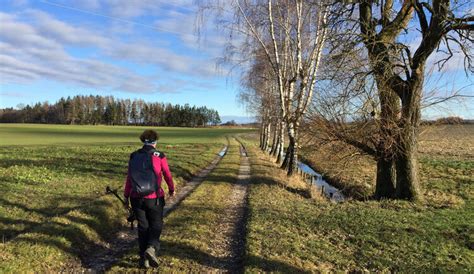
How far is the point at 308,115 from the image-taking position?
16.0 meters

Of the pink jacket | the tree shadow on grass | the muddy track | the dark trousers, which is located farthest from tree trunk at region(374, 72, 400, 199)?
the dark trousers

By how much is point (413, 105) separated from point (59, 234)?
10709 mm

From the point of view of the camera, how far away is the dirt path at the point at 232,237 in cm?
712

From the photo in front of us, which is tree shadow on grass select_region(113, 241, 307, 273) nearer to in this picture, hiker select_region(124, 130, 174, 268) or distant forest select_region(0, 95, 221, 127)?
hiker select_region(124, 130, 174, 268)

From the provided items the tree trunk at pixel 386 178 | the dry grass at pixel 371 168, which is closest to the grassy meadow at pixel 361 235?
the dry grass at pixel 371 168

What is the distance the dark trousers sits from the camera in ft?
22.2

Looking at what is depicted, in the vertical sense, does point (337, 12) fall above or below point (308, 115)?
above

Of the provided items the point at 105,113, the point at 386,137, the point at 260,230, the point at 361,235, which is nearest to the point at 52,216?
the point at 260,230

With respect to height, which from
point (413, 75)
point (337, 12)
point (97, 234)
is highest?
point (337, 12)

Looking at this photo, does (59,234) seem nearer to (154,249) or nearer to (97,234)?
(97,234)

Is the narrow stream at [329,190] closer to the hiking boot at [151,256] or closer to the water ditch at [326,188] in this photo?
the water ditch at [326,188]

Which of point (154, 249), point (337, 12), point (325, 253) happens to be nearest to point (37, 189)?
point (154, 249)

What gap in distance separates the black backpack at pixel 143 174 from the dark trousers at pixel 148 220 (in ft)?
0.66

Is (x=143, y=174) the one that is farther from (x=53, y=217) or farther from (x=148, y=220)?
(x=53, y=217)
